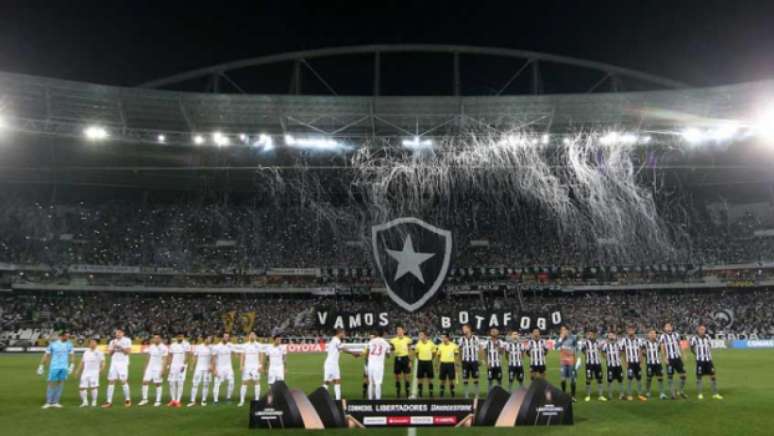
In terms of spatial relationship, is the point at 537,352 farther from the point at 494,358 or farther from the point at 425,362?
the point at 425,362

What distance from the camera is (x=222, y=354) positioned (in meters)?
16.3

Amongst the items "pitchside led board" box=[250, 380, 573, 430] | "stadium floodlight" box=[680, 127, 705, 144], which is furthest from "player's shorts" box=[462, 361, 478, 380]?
"stadium floodlight" box=[680, 127, 705, 144]

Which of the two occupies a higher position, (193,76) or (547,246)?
(193,76)

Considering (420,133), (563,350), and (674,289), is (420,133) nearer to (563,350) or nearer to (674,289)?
(563,350)

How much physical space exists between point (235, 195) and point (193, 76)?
566 inches

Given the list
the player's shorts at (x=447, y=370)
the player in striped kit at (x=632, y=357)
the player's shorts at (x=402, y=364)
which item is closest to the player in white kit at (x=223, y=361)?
the player's shorts at (x=402, y=364)

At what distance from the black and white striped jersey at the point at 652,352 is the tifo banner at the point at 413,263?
11.0 metres

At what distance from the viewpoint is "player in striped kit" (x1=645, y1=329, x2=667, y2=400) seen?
53.8ft

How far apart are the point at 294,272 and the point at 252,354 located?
35.1 m

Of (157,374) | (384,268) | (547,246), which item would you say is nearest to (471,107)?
(384,268)

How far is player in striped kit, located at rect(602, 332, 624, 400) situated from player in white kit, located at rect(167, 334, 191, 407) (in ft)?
40.3

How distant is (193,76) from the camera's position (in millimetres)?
41406

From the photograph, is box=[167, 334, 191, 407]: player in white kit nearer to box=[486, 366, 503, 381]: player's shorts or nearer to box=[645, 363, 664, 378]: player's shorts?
box=[486, 366, 503, 381]: player's shorts

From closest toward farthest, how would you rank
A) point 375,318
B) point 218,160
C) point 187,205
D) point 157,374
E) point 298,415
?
point 298,415 < point 157,374 < point 375,318 < point 218,160 < point 187,205
